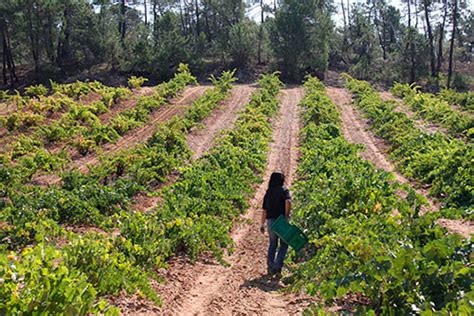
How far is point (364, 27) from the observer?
158 ft

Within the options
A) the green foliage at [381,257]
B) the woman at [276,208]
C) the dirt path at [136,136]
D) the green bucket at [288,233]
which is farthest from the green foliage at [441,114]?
the dirt path at [136,136]

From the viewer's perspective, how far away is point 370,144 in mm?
17172

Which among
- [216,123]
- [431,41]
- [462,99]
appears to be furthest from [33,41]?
[462,99]

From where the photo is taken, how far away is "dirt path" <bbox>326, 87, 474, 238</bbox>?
797cm

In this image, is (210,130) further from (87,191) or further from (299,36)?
(299,36)

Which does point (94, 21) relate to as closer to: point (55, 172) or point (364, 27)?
point (364, 27)

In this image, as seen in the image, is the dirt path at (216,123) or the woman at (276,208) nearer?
the woman at (276,208)

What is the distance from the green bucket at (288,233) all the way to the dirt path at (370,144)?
6.63 ft

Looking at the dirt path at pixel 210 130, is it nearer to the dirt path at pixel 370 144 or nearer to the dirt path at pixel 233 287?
the dirt path at pixel 233 287

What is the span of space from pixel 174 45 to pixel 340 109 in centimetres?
1990

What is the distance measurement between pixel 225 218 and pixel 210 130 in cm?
1104

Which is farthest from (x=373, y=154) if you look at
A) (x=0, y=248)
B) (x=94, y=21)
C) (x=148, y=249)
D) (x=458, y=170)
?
(x=94, y=21)

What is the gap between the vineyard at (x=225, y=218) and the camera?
3945 millimetres

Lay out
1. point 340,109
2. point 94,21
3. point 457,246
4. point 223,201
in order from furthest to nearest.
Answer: point 94,21 → point 340,109 → point 223,201 → point 457,246
